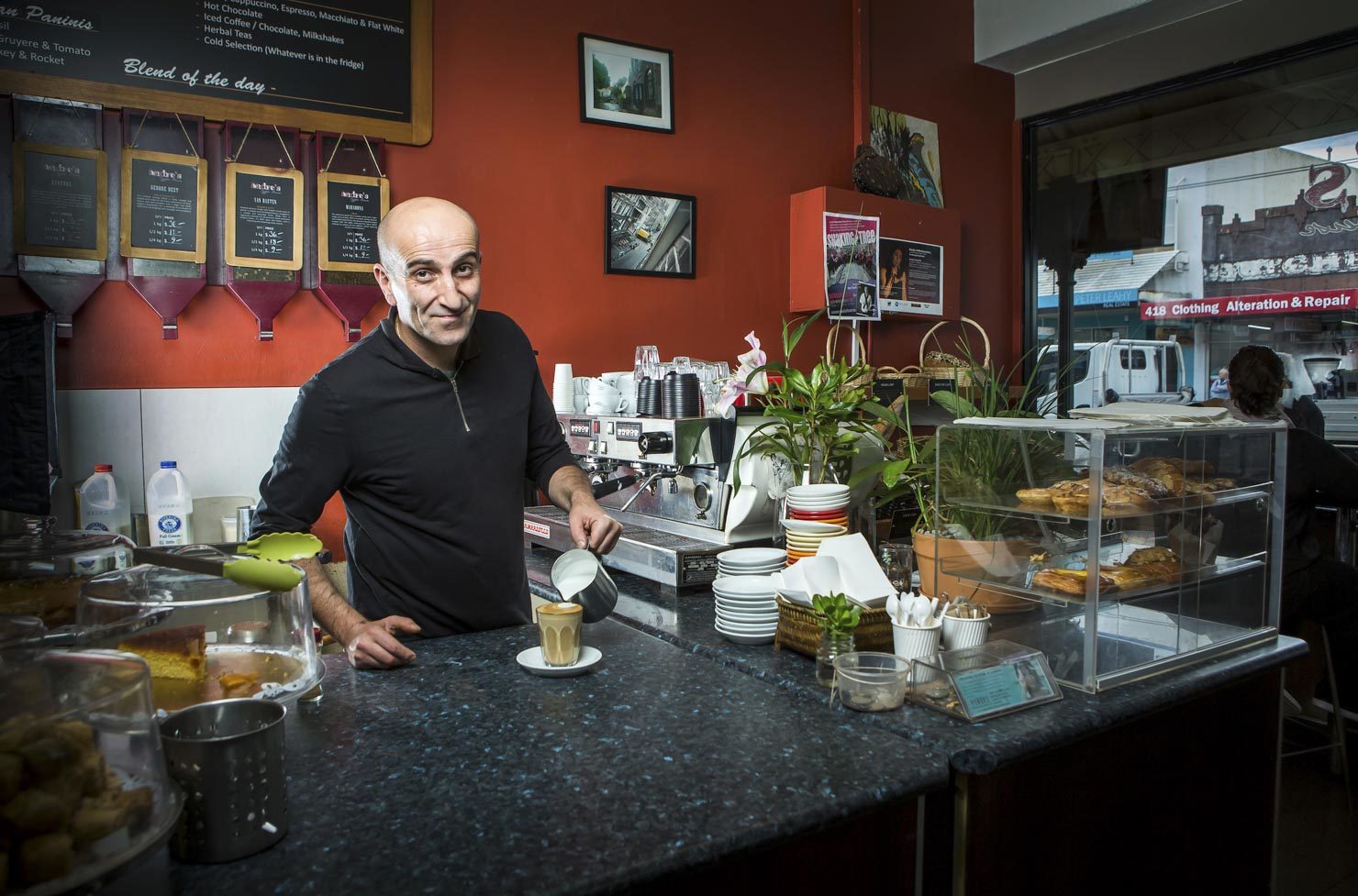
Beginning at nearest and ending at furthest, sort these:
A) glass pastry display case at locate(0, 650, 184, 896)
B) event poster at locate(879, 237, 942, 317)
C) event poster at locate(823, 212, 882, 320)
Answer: glass pastry display case at locate(0, 650, 184, 896) < event poster at locate(823, 212, 882, 320) < event poster at locate(879, 237, 942, 317)

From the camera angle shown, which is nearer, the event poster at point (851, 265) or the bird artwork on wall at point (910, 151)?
the event poster at point (851, 265)

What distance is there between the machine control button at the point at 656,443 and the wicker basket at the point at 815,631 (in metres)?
0.72

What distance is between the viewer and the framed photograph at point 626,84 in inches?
140

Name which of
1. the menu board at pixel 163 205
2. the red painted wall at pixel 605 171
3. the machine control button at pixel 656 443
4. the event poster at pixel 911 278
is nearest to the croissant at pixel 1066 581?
the machine control button at pixel 656 443

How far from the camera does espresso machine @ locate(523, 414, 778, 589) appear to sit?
2260mm

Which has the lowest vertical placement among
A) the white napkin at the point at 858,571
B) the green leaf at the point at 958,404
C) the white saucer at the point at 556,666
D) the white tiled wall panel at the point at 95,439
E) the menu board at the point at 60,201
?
the white saucer at the point at 556,666

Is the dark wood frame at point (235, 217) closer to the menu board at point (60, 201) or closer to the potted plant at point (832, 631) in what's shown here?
the menu board at point (60, 201)

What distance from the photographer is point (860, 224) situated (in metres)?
4.09

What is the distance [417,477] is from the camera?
197 centimetres

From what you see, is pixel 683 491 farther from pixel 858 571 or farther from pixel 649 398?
pixel 858 571

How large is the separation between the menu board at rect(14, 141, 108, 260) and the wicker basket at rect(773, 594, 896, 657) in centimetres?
222

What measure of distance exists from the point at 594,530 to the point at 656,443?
57 centimetres

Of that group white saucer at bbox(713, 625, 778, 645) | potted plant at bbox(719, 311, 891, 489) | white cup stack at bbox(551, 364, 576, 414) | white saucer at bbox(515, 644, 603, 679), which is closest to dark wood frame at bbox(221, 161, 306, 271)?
A: white cup stack at bbox(551, 364, 576, 414)

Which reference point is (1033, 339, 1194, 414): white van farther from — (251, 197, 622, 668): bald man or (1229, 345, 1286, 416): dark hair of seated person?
(251, 197, 622, 668): bald man
